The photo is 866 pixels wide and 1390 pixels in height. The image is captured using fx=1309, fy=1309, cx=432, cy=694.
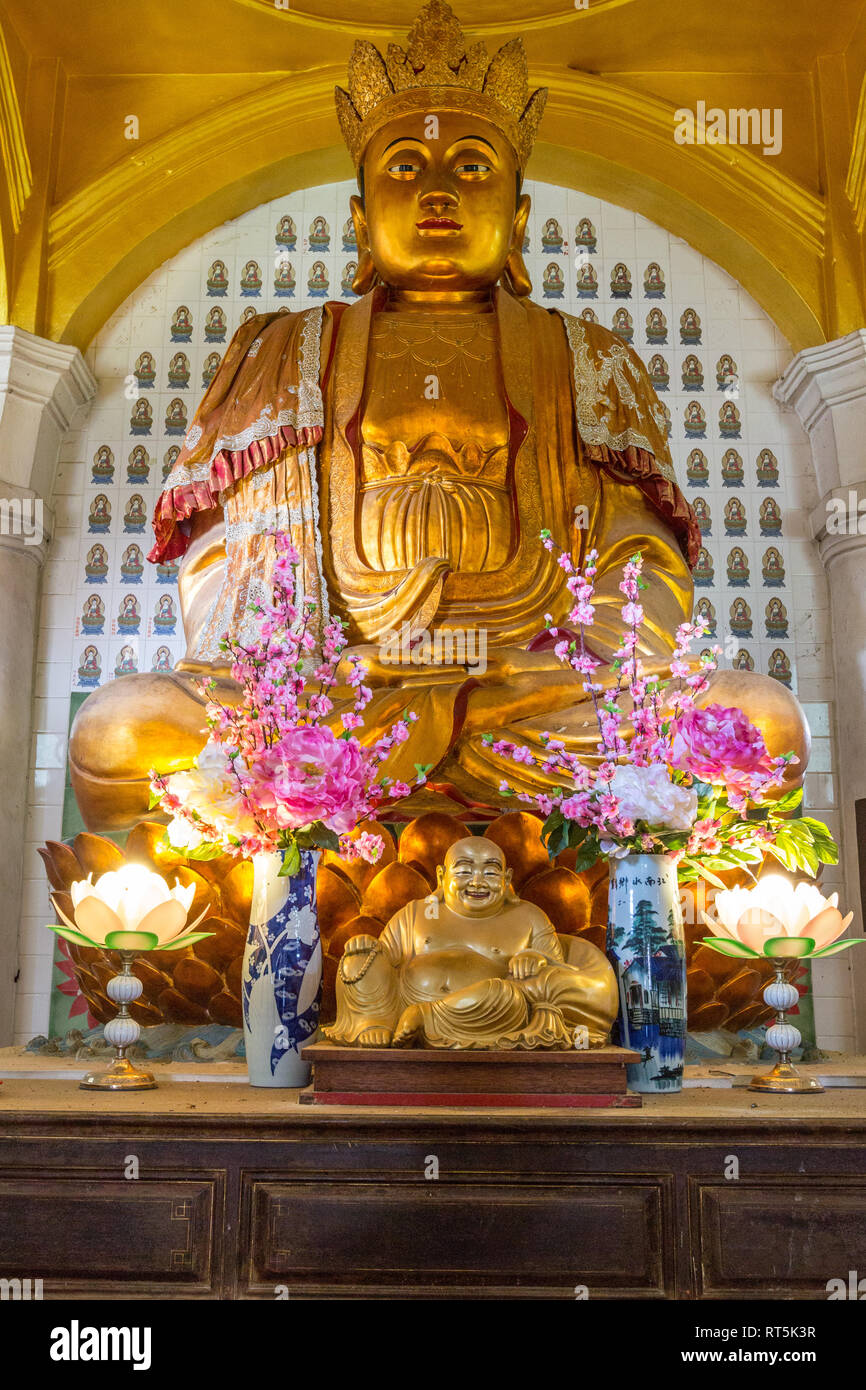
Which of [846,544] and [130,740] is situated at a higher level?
[846,544]

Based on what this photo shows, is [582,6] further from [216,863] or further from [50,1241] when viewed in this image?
[50,1241]

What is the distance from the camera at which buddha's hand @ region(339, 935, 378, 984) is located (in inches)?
84.4

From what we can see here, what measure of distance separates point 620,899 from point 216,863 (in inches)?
39.0

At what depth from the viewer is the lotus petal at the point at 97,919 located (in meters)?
2.26

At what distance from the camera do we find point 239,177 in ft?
17.0

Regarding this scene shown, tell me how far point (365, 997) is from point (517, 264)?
3095mm

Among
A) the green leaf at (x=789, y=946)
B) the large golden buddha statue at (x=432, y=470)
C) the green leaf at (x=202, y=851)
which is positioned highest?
the large golden buddha statue at (x=432, y=470)

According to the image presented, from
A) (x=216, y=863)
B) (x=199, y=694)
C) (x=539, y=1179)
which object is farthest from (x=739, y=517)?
(x=539, y=1179)

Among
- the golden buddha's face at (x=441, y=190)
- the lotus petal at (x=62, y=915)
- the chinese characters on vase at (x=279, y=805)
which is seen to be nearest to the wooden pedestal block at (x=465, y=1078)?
the chinese characters on vase at (x=279, y=805)

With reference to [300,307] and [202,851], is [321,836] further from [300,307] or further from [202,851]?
[300,307]

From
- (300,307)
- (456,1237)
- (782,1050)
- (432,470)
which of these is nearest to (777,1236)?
(456,1237)

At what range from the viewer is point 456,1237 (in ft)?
5.57

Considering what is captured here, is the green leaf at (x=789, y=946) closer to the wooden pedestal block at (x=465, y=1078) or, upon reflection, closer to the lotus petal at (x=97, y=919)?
the wooden pedestal block at (x=465, y=1078)

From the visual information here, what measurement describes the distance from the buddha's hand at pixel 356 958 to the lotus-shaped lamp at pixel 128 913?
270 mm
